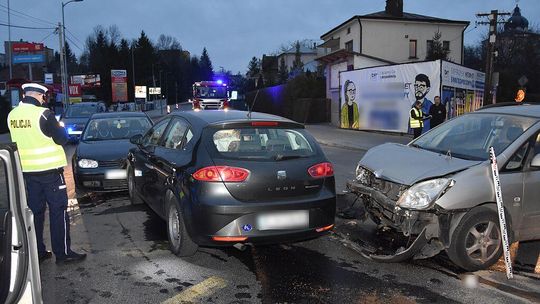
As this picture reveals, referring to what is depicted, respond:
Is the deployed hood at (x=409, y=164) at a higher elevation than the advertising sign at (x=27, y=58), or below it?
below

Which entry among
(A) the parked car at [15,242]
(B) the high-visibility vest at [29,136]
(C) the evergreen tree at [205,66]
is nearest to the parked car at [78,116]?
(B) the high-visibility vest at [29,136]

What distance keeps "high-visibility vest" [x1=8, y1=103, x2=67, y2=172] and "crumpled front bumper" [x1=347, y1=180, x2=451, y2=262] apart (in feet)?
11.1

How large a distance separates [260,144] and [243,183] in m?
0.56

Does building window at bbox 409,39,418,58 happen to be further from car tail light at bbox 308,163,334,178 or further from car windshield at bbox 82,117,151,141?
car tail light at bbox 308,163,334,178

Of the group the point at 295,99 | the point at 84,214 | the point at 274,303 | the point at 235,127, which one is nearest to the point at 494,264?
the point at 274,303

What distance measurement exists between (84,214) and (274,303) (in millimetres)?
4215

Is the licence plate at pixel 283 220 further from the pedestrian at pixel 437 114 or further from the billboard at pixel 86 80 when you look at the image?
the billboard at pixel 86 80

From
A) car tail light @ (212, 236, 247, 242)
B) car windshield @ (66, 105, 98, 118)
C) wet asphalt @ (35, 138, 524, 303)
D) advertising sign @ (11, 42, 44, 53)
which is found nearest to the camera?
wet asphalt @ (35, 138, 524, 303)

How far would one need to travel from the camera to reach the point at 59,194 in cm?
492

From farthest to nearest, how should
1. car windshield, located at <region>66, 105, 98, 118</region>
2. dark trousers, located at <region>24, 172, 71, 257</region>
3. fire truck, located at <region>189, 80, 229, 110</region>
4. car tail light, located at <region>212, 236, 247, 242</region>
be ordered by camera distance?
1. fire truck, located at <region>189, 80, 229, 110</region>
2. car windshield, located at <region>66, 105, 98, 118</region>
3. dark trousers, located at <region>24, 172, 71, 257</region>
4. car tail light, located at <region>212, 236, 247, 242</region>

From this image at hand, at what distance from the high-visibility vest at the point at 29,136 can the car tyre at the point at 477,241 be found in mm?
3997

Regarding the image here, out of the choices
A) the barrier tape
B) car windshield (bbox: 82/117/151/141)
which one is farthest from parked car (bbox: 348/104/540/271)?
car windshield (bbox: 82/117/151/141)

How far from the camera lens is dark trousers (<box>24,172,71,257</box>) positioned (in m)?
4.79

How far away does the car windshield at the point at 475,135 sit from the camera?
518 centimetres
